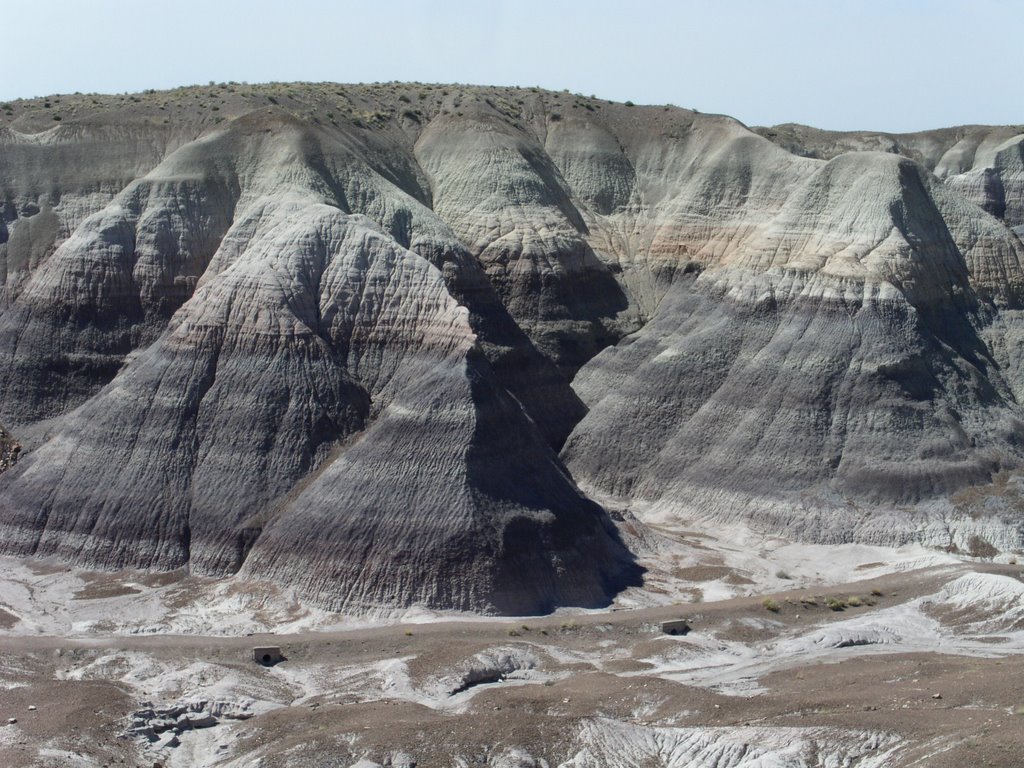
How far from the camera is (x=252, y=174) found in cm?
7556

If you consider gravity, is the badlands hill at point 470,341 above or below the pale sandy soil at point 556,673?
above

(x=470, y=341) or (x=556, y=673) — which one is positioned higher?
(x=470, y=341)

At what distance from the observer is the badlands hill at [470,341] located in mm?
57969

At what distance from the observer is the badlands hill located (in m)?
58.0

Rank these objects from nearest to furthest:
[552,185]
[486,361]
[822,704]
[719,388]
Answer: [822,704] → [486,361] → [719,388] → [552,185]

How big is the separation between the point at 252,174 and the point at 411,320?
666 inches

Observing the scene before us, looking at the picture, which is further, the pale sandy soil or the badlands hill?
the badlands hill

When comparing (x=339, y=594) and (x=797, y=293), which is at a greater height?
(x=797, y=293)

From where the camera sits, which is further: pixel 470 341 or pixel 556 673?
pixel 470 341

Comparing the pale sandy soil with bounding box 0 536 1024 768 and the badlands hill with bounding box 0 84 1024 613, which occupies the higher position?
the badlands hill with bounding box 0 84 1024 613

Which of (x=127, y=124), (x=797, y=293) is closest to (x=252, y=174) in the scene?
(x=127, y=124)

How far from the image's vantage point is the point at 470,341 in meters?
60.3

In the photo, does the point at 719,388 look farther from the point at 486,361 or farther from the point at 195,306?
the point at 195,306

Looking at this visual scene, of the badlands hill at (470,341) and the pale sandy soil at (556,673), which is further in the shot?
the badlands hill at (470,341)
